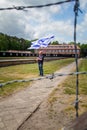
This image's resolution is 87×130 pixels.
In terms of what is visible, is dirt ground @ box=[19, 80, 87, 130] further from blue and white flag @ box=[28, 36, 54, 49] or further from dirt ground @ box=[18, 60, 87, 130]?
blue and white flag @ box=[28, 36, 54, 49]

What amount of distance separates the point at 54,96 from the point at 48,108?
2.19 metres

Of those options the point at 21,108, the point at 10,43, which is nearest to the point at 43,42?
the point at 21,108

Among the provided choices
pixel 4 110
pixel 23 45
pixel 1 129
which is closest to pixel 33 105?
pixel 4 110

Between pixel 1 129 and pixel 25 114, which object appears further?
pixel 25 114

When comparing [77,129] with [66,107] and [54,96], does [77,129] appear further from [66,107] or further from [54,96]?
[54,96]

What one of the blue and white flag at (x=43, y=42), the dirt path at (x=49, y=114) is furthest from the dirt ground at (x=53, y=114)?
the blue and white flag at (x=43, y=42)

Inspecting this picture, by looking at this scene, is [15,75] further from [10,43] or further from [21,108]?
[10,43]

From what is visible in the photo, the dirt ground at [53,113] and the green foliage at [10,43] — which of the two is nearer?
the dirt ground at [53,113]

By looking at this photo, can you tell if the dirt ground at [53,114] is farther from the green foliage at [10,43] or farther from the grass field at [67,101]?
the green foliage at [10,43]

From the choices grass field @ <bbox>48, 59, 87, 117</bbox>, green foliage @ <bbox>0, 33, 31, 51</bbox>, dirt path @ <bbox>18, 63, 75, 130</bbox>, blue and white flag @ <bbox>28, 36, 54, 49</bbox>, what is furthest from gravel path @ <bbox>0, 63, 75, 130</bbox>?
green foliage @ <bbox>0, 33, 31, 51</bbox>

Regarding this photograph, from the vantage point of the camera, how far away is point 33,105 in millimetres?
9930

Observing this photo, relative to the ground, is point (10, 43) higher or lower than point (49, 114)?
higher

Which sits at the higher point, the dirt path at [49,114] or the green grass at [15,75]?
the dirt path at [49,114]

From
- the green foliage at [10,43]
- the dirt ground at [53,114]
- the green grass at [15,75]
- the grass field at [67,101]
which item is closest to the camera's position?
the dirt ground at [53,114]
